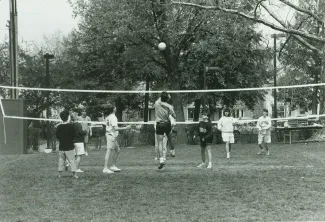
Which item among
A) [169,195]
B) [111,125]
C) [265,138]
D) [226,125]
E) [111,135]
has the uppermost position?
[111,125]

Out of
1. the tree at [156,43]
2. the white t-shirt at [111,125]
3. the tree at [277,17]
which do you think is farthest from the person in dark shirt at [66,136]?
the tree at [156,43]

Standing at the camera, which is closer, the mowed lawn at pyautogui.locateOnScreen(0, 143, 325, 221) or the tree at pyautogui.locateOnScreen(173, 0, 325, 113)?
the mowed lawn at pyautogui.locateOnScreen(0, 143, 325, 221)

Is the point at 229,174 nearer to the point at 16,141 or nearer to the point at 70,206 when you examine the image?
the point at 70,206

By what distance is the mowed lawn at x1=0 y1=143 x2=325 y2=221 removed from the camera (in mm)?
8570

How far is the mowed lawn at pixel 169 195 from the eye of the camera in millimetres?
8570

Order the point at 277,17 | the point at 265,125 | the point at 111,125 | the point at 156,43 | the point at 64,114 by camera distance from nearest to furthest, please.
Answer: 1. the point at 64,114
2. the point at 111,125
3. the point at 265,125
4. the point at 277,17
5. the point at 156,43

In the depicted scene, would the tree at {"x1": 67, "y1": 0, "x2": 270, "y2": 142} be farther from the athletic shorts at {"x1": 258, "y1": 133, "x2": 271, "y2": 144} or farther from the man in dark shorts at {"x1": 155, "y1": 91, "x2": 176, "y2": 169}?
the man in dark shorts at {"x1": 155, "y1": 91, "x2": 176, "y2": 169}

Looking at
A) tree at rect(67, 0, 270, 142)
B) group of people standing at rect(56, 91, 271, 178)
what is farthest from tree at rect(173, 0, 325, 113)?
group of people standing at rect(56, 91, 271, 178)

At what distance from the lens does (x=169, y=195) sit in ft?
34.0

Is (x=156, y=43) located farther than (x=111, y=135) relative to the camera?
Yes

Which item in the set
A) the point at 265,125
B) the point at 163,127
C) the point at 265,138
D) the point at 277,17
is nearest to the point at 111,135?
the point at 163,127

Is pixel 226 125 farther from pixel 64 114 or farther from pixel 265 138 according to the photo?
pixel 64 114

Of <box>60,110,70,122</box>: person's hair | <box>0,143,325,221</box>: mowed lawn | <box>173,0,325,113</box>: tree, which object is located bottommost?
<box>0,143,325,221</box>: mowed lawn

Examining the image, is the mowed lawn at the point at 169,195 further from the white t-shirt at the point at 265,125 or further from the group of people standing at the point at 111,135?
the white t-shirt at the point at 265,125
